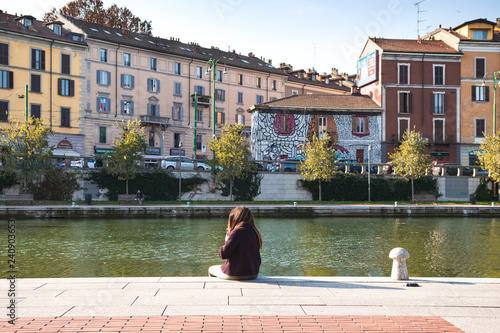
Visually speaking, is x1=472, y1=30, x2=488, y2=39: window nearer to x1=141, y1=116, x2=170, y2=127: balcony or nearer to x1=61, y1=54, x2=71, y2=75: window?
x1=141, y1=116, x2=170, y2=127: balcony

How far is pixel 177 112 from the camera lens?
63781 mm

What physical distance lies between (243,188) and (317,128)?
49.1ft

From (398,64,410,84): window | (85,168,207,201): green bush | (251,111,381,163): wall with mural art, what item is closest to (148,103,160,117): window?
(251,111,381,163): wall with mural art

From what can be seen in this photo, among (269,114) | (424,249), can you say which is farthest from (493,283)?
(269,114)

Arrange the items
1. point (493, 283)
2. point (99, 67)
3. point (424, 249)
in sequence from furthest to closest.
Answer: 1. point (99, 67)
2. point (424, 249)
3. point (493, 283)

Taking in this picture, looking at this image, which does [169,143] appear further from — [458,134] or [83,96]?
[458,134]

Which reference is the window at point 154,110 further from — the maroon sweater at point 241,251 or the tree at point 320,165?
the maroon sweater at point 241,251

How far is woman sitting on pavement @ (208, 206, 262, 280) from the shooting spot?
8.92m

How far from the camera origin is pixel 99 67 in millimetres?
57406

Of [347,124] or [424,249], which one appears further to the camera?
[347,124]

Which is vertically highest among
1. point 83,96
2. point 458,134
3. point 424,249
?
point 83,96

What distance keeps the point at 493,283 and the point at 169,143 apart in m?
54.9

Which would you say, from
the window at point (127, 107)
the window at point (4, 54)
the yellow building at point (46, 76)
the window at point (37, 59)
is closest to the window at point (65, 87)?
the yellow building at point (46, 76)

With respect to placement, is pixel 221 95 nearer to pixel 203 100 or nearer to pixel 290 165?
pixel 203 100
